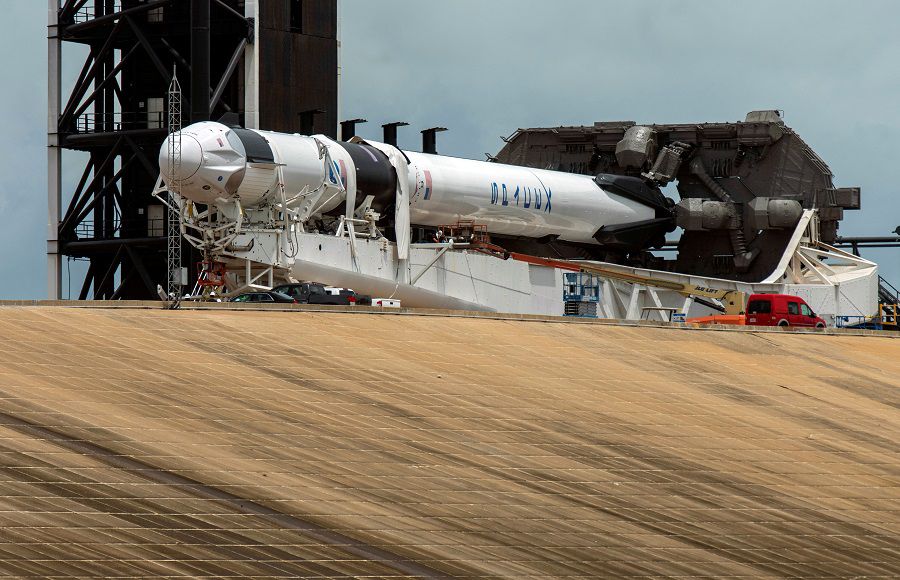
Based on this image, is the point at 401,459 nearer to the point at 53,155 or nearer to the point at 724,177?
the point at 724,177

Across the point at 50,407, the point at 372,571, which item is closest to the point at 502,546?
the point at 372,571

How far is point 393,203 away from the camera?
42.8 m

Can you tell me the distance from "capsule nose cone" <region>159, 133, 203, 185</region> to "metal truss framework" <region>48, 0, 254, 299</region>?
19416mm

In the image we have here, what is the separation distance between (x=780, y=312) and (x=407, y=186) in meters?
12.6

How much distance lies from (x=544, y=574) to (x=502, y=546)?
2.79 ft

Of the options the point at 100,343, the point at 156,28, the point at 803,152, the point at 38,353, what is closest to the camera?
the point at 38,353

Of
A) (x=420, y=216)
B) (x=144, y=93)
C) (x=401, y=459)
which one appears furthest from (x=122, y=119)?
(x=401, y=459)

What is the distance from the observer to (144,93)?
60625 mm

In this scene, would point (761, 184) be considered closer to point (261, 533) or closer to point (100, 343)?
point (100, 343)

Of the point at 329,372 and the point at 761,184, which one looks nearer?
the point at 329,372

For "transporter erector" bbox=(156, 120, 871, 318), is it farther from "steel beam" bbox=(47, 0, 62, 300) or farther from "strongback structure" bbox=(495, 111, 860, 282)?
"steel beam" bbox=(47, 0, 62, 300)

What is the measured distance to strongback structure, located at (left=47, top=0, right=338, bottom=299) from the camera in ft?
190

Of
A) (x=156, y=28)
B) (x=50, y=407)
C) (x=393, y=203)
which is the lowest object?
(x=50, y=407)

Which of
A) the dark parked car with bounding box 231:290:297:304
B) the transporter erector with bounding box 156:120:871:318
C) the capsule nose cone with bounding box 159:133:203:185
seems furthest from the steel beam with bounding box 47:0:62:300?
the dark parked car with bounding box 231:290:297:304
